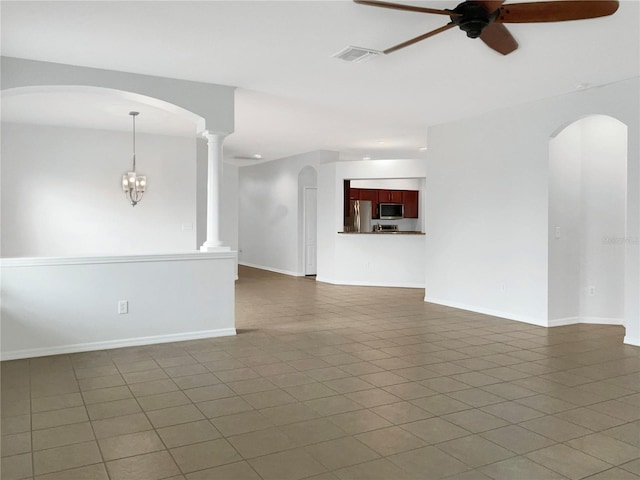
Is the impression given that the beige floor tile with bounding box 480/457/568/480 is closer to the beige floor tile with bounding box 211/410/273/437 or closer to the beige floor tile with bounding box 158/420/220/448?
the beige floor tile with bounding box 211/410/273/437

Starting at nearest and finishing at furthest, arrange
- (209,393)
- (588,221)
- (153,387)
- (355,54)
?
(209,393), (153,387), (355,54), (588,221)

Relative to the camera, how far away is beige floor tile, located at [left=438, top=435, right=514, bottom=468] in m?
2.65

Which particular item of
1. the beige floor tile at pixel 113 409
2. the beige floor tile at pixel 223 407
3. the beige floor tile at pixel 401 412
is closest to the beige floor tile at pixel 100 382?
the beige floor tile at pixel 113 409

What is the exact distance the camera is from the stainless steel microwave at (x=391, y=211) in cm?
1137

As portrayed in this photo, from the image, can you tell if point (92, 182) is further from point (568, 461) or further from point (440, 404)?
point (568, 461)

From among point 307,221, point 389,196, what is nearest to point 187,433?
point 307,221

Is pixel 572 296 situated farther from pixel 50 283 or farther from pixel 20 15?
pixel 20 15

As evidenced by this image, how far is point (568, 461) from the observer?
2.64m

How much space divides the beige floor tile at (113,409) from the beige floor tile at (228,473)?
3.36 ft

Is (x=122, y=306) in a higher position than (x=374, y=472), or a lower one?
higher

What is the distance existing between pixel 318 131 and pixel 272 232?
13.9ft

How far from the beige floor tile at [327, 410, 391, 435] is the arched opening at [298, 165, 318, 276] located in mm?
7750

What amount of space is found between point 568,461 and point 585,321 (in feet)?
13.6

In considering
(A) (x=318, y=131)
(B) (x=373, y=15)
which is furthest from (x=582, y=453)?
(A) (x=318, y=131)
